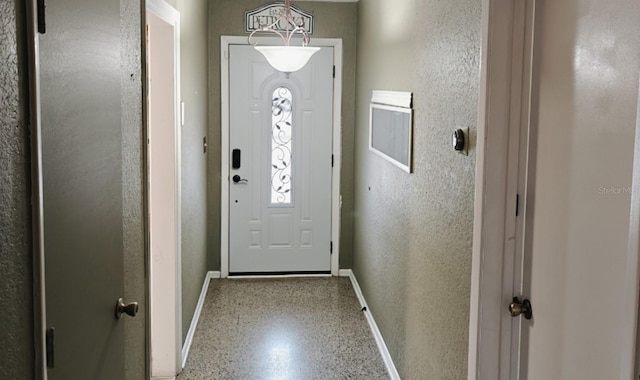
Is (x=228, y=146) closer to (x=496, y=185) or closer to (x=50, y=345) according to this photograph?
(x=496, y=185)

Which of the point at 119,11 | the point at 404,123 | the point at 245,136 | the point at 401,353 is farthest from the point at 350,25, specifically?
the point at 119,11

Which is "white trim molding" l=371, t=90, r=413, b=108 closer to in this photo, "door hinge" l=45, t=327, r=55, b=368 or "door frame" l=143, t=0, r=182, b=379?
"door frame" l=143, t=0, r=182, b=379

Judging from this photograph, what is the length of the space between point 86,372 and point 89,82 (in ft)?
2.47

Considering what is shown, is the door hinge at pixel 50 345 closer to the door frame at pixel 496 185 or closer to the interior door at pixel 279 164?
the door frame at pixel 496 185

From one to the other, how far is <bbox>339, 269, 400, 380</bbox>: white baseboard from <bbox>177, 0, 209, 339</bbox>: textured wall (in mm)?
1227

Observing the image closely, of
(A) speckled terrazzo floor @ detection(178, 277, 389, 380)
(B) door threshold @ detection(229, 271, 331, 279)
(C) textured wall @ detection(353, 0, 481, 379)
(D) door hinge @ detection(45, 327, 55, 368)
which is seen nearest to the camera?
(D) door hinge @ detection(45, 327, 55, 368)

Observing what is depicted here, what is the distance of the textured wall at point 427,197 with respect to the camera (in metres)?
2.44

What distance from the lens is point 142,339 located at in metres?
2.52

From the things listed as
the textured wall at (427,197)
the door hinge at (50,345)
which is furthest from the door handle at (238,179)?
the door hinge at (50,345)

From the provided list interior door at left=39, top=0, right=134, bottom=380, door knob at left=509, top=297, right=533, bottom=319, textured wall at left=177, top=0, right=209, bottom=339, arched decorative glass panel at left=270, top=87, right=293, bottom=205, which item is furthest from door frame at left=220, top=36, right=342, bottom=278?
door knob at left=509, top=297, right=533, bottom=319

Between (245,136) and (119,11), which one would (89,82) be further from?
(245,136)

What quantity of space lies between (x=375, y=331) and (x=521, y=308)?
8.09ft

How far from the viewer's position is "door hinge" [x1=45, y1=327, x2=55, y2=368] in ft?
4.68

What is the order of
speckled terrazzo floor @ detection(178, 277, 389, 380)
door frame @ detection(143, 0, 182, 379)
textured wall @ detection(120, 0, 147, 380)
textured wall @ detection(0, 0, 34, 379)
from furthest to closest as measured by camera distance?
1. speckled terrazzo floor @ detection(178, 277, 389, 380)
2. door frame @ detection(143, 0, 182, 379)
3. textured wall @ detection(120, 0, 147, 380)
4. textured wall @ detection(0, 0, 34, 379)
